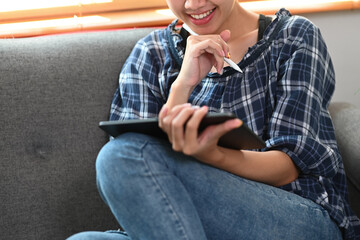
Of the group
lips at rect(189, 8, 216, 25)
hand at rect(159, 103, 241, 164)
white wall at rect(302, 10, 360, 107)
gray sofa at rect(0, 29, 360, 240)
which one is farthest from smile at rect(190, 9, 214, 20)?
white wall at rect(302, 10, 360, 107)

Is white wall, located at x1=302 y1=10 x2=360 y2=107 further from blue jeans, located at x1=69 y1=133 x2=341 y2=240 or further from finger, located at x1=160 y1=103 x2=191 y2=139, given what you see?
finger, located at x1=160 y1=103 x2=191 y2=139

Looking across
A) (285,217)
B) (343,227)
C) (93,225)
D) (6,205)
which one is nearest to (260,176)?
(285,217)

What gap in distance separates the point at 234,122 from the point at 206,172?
13 cm

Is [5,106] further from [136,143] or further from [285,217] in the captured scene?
[285,217]

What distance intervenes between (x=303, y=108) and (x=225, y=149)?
0.25 meters

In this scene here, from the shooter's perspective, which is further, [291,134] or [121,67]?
[121,67]

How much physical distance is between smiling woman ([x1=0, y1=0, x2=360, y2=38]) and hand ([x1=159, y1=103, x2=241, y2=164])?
902 mm

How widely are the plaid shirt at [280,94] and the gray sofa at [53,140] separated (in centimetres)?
9

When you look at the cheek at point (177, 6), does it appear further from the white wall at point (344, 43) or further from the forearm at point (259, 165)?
the white wall at point (344, 43)

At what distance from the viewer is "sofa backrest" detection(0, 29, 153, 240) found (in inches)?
48.9

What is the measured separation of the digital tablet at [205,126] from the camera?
77 centimetres

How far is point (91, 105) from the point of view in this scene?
1305 mm

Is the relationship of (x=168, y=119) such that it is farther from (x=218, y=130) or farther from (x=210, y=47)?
(x=210, y=47)

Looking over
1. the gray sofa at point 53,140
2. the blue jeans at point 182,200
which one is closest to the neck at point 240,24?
the gray sofa at point 53,140
